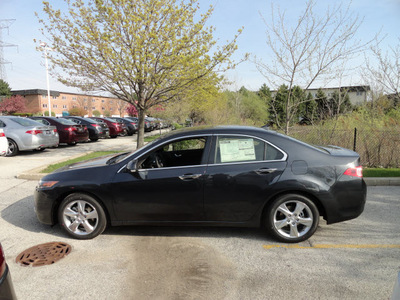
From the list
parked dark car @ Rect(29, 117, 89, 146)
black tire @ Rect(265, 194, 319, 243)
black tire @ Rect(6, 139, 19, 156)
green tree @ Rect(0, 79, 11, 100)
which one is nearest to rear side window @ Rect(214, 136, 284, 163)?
black tire @ Rect(265, 194, 319, 243)

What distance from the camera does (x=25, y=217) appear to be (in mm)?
4723

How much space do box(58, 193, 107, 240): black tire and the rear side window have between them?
1.76 meters

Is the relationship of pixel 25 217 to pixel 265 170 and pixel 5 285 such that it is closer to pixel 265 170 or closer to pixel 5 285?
pixel 5 285

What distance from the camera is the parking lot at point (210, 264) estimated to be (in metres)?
2.73

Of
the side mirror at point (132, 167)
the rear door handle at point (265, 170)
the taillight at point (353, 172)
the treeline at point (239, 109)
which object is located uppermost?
the treeline at point (239, 109)

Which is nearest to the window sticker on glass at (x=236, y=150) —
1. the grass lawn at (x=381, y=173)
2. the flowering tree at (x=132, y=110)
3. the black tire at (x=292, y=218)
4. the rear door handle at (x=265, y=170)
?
the rear door handle at (x=265, y=170)

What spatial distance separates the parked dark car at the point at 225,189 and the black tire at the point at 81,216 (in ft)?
0.04

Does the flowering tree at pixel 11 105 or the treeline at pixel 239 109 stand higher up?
the flowering tree at pixel 11 105

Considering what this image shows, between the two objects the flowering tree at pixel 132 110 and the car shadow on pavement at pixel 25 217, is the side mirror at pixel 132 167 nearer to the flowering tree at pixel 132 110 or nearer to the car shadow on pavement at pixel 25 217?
the car shadow on pavement at pixel 25 217

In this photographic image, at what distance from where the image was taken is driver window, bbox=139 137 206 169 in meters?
3.88

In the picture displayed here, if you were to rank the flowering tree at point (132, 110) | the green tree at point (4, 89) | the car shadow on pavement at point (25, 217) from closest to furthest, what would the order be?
the car shadow on pavement at point (25, 217) < the flowering tree at point (132, 110) < the green tree at point (4, 89)

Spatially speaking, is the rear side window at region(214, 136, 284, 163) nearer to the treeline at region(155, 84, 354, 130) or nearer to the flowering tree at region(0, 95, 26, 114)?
the treeline at region(155, 84, 354, 130)

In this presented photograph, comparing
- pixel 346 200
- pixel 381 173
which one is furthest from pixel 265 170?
pixel 381 173

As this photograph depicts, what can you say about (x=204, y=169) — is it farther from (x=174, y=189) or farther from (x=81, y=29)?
(x=81, y=29)
